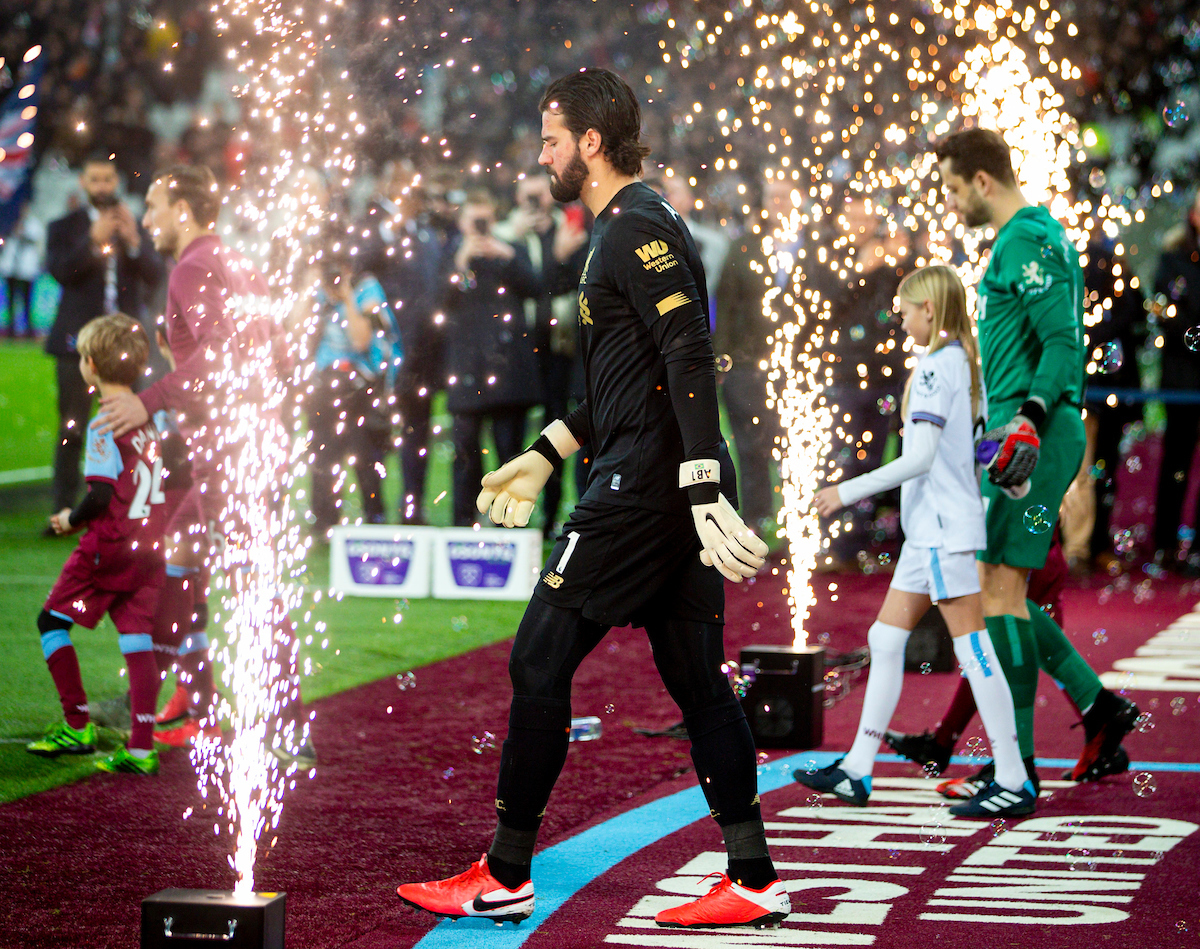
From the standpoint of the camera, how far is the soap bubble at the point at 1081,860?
14.8 ft

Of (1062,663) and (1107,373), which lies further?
(1107,373)

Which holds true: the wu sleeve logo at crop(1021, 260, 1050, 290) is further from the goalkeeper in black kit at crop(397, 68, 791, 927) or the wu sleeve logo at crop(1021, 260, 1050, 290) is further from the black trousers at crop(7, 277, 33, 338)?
the black trousers at crop(7, 277, 33, 338)

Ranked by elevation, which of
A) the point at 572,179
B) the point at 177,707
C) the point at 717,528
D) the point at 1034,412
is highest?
the point at 572,179

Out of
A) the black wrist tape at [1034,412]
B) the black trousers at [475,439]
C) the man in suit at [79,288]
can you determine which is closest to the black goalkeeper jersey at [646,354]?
the black wrist tape at [1034,412]

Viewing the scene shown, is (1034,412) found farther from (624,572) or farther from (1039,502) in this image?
(624,572)

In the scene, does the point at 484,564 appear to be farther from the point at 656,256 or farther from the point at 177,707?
the point at 656,256

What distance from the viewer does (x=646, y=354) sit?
3.96 m

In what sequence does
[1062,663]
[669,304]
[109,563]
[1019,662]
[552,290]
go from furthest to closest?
[552,290]
[109,563]
[1062,663]
[1019,662]
[669,304]

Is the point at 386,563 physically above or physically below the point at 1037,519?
below

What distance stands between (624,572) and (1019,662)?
6.62 feet

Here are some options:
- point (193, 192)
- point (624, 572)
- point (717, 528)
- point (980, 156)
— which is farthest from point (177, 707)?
point (980, 156)

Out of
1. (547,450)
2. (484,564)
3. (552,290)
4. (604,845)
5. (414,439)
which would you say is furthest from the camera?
(414,439)

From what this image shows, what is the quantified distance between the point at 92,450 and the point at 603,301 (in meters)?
2.78

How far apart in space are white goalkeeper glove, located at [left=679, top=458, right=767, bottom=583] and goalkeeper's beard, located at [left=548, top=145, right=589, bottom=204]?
797mm
